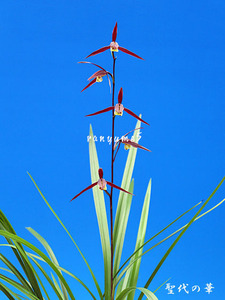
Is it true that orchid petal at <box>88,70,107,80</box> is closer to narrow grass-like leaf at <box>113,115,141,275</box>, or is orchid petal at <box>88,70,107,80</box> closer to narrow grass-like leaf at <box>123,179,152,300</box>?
narrow grass-like leaf at <box>113,115,141,275</box>

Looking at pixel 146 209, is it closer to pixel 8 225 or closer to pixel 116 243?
pixel 116 243

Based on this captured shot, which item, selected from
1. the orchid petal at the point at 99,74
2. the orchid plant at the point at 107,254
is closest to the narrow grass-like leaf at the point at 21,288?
the orchid plant at the point at 107,254

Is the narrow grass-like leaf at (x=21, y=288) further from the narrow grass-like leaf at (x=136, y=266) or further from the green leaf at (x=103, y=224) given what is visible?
the narrow grass-like leaf at (x=136, y=266)

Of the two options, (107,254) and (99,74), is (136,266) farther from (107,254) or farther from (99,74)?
(99,74)

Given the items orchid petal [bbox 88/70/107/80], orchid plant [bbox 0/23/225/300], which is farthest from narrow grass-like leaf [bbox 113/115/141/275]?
orchid petal [bbox 88/70/107/80]

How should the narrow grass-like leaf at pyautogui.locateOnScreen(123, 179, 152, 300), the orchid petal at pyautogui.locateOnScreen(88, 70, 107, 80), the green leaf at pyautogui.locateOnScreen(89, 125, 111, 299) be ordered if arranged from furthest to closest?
the narrow grass-like leaf at pyautogui.locateOnScreen(123, 179, 152, 300), the green leaf at pyautogui.locateOnScreen(89, 125, 111, 299), the orchid petal at pyautogui.locateOnScreen(88, 70, 107, 80)

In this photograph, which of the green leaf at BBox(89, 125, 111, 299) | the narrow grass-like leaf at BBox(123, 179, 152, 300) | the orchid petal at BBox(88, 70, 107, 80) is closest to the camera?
the orchid petal at BBox(88, 70, 107, 80)

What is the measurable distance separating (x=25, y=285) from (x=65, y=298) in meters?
0.22

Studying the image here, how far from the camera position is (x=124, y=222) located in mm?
2059

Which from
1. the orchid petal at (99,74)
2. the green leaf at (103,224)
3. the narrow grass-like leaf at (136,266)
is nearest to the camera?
the orchid petal at (99,74)

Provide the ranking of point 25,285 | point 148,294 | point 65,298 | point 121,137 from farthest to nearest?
point 65,298 → point 25,285 → point 121,137 → point 148,294

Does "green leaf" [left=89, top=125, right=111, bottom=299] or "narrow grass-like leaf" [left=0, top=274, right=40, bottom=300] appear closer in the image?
"narrow grass-like leaf" [left=0, top=274, right=40, bottom=300]

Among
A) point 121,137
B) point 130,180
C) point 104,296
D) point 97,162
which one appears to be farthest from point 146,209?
point 121,137

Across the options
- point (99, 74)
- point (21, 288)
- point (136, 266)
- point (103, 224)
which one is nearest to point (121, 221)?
point (103, 224)
